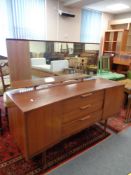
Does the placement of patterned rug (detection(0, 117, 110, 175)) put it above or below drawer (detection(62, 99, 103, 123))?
below

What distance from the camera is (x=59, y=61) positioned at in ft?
5.78

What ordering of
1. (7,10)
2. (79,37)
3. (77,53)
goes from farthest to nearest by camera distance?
(79,37) < (7,10) < (77,53)

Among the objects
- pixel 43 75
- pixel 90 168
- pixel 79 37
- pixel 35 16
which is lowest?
pixel 90 168

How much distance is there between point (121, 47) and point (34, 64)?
14.7 ft

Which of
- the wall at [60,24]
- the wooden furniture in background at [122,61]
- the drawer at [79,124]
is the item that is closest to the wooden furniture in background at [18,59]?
the drawer at [79,124]

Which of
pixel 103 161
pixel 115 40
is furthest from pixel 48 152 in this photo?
pixel 115 40

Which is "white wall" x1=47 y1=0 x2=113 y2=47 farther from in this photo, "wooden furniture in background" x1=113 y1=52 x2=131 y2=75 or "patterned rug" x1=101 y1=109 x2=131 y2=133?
"patterned rug" x1=101 y1=109 x2=131 y2=133

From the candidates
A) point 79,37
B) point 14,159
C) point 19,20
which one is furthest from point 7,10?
point 14,159

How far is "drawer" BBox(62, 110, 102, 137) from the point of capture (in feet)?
4.59

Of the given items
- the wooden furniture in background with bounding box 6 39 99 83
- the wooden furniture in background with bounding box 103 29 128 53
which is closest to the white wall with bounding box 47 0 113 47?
the wooden furniture in background with bounding box 103 29 128 53

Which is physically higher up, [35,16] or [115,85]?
[35,16]

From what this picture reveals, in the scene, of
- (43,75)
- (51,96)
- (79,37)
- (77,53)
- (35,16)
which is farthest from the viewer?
(79,37)

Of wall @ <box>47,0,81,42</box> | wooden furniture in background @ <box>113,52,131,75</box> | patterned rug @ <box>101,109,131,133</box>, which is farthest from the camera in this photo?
wooden furniture in background @ <box>113,52,131,75</box>

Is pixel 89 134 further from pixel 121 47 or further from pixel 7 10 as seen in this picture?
pixel 121 47
